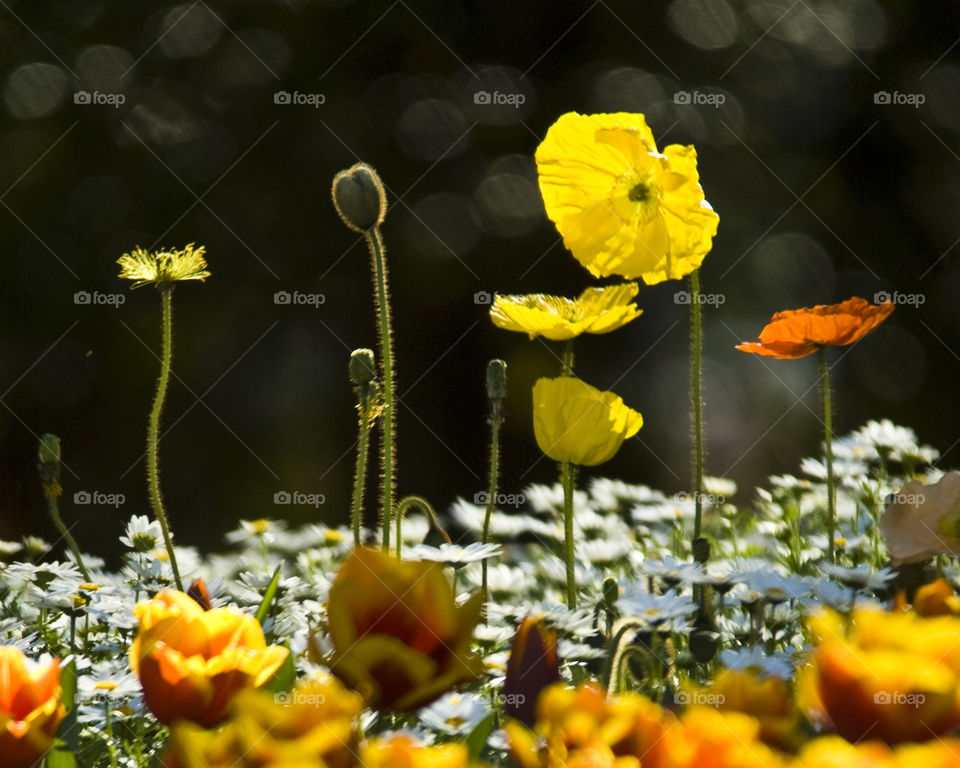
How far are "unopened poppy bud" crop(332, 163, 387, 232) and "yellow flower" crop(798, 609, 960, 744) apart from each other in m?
0.64

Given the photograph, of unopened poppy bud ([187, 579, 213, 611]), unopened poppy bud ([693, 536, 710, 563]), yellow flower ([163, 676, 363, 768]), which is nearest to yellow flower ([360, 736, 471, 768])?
yellow flower ([163, 676, 363, 768])

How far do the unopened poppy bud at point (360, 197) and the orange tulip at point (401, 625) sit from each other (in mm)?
478

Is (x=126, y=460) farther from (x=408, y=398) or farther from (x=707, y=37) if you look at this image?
(x=707, y=37)

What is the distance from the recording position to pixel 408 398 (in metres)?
2.51

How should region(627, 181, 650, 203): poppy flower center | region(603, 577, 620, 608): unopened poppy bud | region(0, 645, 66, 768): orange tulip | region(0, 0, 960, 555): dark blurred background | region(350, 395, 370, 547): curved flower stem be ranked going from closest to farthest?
1. region(0, 645, 66, 768): orange tulip
2. region(603, 577, 620, 608): unopened poppy bud
3. region(350, 395, 370, 547): curved flower stem
4. region(627, 181, 650, 203): poppy flower center
5. region(0, 0, 960, 555): dark blurred background

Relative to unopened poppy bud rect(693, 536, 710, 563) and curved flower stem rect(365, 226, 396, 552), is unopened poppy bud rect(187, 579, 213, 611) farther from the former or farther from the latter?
unopened poppy bud rect(693, 536, 710, 563)

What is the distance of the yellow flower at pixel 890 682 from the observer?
51cm

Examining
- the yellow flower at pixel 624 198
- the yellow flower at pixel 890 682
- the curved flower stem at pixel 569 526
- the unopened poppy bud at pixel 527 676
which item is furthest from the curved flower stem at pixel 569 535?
the yellow flower at pixel 890 682

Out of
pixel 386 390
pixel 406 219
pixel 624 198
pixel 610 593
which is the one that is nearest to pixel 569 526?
pixel 610 593

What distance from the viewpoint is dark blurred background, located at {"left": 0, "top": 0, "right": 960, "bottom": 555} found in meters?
2.46

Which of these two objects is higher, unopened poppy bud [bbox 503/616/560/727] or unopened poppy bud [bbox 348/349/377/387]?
unopened poppy bud [bbox 348/349/377/387]

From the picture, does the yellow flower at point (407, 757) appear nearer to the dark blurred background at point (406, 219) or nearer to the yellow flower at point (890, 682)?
the yellow flower at point (890, 682)

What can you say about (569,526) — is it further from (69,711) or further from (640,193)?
(69,711)

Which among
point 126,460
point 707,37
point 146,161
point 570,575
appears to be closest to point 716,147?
point 707,37
